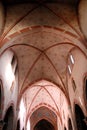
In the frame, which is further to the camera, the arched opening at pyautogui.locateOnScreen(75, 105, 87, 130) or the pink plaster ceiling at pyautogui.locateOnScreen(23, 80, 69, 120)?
the pink plaster ceiling at pyautogui.locateOnScreen(23, 80, 69, 120)

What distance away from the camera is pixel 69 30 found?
11.6 m

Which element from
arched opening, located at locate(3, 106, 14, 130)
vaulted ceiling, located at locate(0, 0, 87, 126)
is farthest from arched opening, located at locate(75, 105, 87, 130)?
arched opening, located at locate(3, 106, 14, 130)

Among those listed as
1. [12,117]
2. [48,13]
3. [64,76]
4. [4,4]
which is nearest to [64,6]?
[48,13]

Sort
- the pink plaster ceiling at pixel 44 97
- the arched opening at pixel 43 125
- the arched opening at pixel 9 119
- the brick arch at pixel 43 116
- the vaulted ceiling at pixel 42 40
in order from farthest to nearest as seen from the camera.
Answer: the arched opening at pixel 43 125 < the brick arch at pixel 43 116 < the pink plaster ceiling at pixel 44 97 < the arched opening at pixel 9 119 < the vaulted ceiling at pixel 42 40

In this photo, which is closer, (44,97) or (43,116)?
(44,97)

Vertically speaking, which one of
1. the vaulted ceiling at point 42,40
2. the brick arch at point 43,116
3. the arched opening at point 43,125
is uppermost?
the vaulted ceiling at point 42,40

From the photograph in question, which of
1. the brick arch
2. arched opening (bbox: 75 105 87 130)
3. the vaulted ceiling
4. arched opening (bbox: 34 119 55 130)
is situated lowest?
arched opening (bbox: 75 105 87 130)

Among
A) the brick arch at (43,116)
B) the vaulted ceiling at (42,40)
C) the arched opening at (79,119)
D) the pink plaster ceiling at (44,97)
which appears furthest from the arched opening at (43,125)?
the arched opening at (79,119)

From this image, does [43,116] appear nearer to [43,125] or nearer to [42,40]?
[43,125]

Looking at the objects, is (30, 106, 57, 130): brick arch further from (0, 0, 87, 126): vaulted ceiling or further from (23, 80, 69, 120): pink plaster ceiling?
(0, 0, 87, 126): vaulted ceiling

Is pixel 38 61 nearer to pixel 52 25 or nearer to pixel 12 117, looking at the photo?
pixel 52 25

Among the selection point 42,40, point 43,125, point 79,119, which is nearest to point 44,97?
point 43,125

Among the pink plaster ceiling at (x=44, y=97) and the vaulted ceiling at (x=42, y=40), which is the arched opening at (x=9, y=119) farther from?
the pink plaster ceiling at (x=44, y=97)

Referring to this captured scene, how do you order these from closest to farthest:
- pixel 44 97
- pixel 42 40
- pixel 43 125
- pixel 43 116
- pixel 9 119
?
pixel 9 119, pixel 42 40, pixel 44 97, pixel 43 116, pixel 43 125
